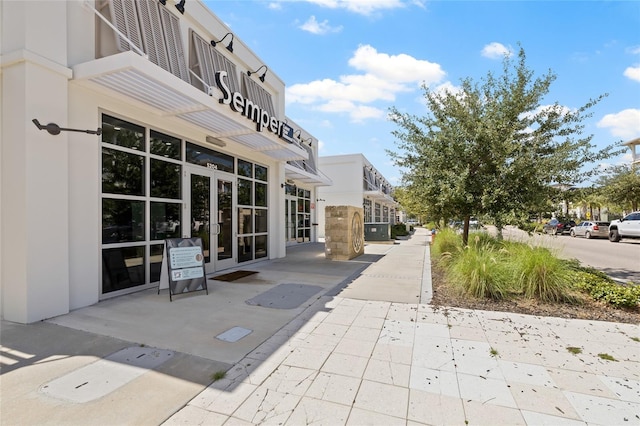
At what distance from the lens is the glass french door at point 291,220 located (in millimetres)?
16156

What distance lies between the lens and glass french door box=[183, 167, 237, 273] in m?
7.34

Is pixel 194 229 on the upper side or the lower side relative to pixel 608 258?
upper

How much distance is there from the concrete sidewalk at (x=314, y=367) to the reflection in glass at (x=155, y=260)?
1.23 metres

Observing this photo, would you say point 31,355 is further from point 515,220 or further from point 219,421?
point 515,220

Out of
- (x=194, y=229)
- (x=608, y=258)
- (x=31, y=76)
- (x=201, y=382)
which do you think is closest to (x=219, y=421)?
(x=201, y=382)

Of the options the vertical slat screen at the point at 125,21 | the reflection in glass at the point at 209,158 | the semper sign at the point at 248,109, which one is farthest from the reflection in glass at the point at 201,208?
the vertical slat screen at the point at 125,21

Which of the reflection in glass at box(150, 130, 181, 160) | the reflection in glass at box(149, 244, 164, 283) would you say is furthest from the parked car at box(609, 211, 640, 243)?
the reflection in glass at box(149, 244, 164, 283)

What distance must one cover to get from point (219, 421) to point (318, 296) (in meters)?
3.68

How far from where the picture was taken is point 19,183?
4.22 metres

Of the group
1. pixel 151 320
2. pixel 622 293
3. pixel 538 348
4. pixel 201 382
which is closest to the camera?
pixel 201 382

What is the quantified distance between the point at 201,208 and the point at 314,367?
551cm

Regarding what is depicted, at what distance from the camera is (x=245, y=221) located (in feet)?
31.1

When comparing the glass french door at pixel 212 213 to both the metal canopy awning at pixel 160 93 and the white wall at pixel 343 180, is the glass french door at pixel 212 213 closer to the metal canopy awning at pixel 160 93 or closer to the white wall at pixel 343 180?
the metal canopy awning at pixel 160 93

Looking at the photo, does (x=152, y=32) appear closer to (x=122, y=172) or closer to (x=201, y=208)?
(x=122, y=172)
